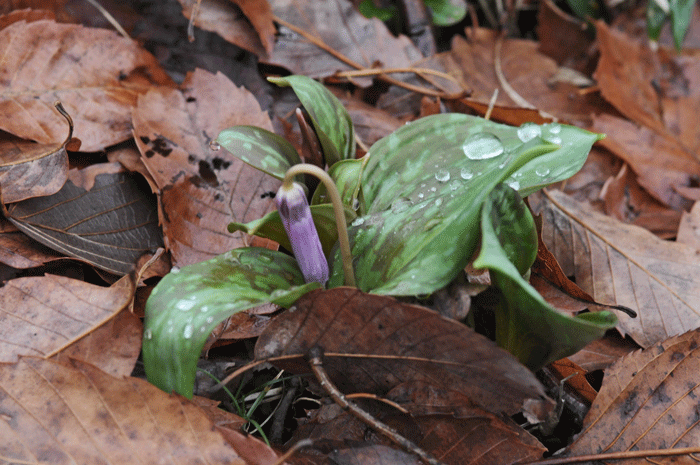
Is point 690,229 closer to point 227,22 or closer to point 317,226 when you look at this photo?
point 317,226

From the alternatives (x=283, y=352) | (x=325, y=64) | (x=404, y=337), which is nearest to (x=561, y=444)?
(x=404, y=337)

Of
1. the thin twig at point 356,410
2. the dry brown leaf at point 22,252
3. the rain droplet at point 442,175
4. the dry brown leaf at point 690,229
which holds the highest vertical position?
the rain droplet at point 442,175

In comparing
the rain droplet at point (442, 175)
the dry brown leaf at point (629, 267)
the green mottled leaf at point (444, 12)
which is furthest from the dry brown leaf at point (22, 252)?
the green mottled leaf at point (444, 12)

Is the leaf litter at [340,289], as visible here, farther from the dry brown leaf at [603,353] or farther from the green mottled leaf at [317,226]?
the green mottled leaf at [317,226]

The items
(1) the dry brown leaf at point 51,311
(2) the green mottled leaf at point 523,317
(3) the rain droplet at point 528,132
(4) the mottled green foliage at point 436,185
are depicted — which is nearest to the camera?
(2) the green mottled leaf at point 523,317

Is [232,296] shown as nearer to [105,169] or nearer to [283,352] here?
[283,352]

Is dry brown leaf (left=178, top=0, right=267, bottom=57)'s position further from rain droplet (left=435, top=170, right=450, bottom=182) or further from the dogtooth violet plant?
rain droplet (left=435, top=170, right=450, bottom=182)
